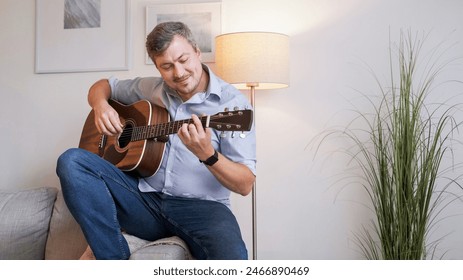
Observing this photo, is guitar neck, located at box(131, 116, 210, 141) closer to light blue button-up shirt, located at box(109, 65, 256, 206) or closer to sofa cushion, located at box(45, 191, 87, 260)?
light blue button-up shirt, located at box(109, 65, 256, 206)

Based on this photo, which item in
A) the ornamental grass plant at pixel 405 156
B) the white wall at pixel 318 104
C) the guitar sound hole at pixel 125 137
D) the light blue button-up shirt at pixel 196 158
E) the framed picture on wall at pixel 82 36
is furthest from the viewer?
the framed picture on wall at pixel 82 36

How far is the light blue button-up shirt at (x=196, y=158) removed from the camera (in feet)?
5.73

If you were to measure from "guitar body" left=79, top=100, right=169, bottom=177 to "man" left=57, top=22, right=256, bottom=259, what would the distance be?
4 cm

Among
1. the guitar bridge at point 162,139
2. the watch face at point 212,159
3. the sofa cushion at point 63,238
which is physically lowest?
the sofa cushion at point 63,238

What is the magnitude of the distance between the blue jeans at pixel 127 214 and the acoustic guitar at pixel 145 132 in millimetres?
70

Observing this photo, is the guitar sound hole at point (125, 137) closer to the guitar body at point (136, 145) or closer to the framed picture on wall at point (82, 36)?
the guitar body at point (136, 145)

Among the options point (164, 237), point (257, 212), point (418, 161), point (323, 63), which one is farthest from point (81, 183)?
point (418, 161)

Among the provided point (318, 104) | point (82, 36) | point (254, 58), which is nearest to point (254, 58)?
point (254, 58)

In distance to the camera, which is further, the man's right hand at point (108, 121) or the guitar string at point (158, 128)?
the man's right hand at point (108, 121)

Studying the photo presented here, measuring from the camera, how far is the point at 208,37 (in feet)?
8.07

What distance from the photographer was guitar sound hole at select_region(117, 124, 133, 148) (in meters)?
1.86

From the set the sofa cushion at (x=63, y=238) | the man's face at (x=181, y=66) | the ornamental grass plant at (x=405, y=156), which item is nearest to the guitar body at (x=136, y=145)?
the man's face at (x=181, y=66)

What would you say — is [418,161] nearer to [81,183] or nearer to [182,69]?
[182,69]

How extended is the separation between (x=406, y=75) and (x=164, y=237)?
4.13 ft
